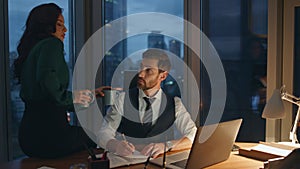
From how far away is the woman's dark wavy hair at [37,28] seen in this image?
214cm

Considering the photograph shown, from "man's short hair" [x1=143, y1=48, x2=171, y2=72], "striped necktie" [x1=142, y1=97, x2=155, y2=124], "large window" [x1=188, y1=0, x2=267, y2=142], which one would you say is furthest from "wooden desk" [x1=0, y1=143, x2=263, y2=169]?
"large window" [x1=188, y1=0, x2=267, y2=142]

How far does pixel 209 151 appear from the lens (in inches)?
64.5

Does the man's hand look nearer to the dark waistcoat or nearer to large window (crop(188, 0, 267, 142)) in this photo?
the dark waistcoat

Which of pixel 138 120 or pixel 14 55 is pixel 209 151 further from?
pixel 14 55

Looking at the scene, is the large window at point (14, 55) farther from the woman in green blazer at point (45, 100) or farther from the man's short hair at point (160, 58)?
the man's short hair at point (160, 58)

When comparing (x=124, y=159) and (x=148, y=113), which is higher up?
(x=148, y=113)

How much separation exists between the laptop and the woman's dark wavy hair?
101 centimetres

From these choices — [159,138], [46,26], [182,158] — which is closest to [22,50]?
[46,26]

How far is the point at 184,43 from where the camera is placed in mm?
3258

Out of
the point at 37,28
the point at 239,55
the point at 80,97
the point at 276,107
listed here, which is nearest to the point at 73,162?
the point at 80,97

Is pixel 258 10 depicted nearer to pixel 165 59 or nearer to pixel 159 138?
pixel 165 59

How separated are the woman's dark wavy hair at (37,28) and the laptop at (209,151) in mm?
1012

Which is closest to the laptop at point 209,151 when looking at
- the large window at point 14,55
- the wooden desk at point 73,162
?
the wooden desk at point 73,162

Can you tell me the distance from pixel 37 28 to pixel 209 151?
1.29 m
